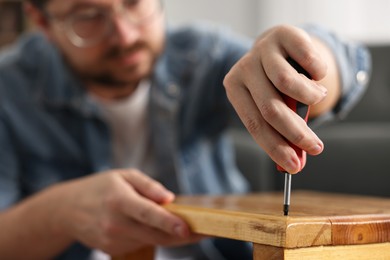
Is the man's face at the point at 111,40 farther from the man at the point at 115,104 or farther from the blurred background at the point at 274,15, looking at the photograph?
the blurred background at the point at 274,15

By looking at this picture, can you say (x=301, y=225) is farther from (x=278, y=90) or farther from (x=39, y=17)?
(x=39, y=17)

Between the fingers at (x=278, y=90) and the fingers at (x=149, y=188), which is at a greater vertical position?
the fingers at (x=278, y=90)

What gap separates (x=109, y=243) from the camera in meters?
0.98

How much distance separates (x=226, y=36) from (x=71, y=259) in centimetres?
58

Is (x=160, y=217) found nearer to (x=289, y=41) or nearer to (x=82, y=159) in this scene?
(x=289, y=41)

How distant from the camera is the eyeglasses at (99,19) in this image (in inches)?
52.3

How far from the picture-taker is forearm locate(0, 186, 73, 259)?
1088mm

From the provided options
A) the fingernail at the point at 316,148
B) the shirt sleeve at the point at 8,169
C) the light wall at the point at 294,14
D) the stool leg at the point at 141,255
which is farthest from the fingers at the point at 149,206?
the light wall at the point at 294,14

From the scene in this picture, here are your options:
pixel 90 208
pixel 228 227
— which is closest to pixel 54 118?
pixel 90 208

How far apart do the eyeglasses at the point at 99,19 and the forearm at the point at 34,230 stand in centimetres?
37

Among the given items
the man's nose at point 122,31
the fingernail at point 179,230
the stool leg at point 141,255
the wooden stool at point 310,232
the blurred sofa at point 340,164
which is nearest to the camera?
the wooden stool at point 310,232

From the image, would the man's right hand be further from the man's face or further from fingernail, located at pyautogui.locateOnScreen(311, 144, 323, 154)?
the man's face

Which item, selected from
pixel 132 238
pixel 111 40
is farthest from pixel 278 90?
pixel 111 40

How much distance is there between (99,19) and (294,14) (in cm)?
137
